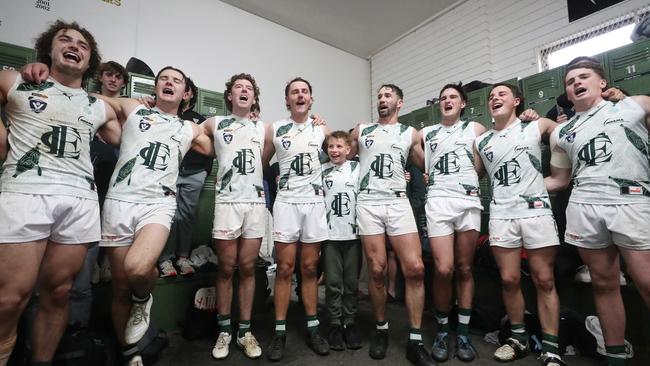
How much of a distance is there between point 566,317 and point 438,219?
1.38 meters

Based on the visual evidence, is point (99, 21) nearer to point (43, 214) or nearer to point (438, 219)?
point (43, 214)

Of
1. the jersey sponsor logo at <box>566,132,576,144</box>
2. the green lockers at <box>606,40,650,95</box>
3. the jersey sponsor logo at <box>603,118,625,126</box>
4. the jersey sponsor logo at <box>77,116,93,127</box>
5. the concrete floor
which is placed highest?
the green lockers at <box>606,40,650,95</box>

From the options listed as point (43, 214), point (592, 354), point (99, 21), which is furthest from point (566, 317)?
point (99, 21)

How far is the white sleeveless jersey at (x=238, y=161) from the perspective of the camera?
2367 mm

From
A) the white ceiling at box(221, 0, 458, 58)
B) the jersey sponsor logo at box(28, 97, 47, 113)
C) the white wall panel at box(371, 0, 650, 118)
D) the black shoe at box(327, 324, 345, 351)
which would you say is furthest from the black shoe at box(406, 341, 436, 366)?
the white ceiling at box(221, 0, 458, 58)

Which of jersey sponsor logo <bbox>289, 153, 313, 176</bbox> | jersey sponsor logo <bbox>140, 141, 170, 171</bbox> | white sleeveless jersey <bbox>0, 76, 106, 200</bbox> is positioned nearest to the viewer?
white sleeveless jersey <bbox>0, 76, 106, 200</bbox>

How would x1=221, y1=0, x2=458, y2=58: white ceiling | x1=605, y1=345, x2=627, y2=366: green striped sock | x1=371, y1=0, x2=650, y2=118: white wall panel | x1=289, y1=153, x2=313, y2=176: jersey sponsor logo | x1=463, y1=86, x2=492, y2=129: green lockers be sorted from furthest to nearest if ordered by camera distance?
x1=221, y1=0, x2=458, y2=58: white ceiling → x1=371, y1=0, x2=650, y2=118: white wall panel → x1=463, y1=86, x2=492, y2=129: green lockers → x1=289, y1=153, x2=313, y2=176: jersey sponsor logo → x1=605, y1=345, x2=627, y2=366: green striped sock

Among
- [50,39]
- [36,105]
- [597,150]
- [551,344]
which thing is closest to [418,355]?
[551,344]

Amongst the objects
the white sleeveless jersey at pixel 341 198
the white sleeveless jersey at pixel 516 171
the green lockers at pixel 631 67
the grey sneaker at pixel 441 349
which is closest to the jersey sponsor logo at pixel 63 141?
the white sleeveless jersey at pixel 341 198

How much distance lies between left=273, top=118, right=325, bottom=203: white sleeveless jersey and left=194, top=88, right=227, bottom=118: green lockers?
6.38 feet

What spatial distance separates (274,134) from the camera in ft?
8.48

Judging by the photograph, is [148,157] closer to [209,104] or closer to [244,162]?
[244,162]

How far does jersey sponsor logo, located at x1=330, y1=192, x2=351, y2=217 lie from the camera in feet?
8.98

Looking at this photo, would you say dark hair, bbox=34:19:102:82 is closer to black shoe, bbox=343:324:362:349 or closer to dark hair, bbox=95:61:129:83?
dark hair, bbox=95:61:129:83
